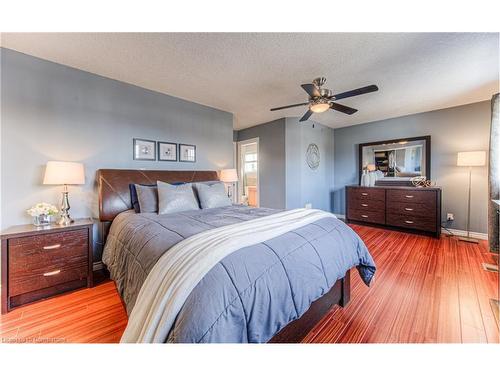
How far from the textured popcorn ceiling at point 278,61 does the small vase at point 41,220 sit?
5.57 feet

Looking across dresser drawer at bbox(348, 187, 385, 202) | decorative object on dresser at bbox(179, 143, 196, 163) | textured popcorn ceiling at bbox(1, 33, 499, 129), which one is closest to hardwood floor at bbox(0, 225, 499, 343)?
dresser drawer at bbox(348, 187, 385, 202)

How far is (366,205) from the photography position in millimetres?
4484

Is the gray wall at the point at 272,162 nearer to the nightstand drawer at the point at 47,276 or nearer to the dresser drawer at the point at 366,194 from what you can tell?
the dresser drawer at the point at 366,194

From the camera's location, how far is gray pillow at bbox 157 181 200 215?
2.30 m

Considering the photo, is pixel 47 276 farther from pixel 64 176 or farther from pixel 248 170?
pixel 248 170

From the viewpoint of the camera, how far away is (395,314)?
1.70 m

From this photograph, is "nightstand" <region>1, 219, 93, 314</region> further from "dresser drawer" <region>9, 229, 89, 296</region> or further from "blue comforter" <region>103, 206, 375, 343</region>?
"blue comforter" <region>103, 206, 375, 343</region>

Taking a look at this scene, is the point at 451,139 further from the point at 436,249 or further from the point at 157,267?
the point at 157,267

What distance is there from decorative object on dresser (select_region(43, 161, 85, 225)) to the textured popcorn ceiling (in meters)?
1.17

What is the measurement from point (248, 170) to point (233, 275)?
4841 mm

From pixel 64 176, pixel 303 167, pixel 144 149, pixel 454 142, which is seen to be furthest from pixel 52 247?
pixel 454 142

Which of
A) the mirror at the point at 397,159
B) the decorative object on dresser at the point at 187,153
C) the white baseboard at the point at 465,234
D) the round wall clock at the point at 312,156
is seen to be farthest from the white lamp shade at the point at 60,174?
the white baseboard at the point at 465,234
